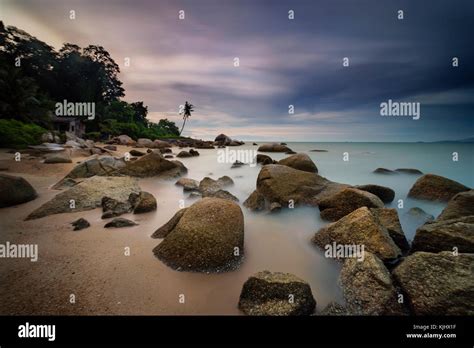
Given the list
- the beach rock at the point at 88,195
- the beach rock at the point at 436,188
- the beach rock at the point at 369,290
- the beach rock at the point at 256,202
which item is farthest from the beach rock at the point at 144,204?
the beach rock at the point at 436,188

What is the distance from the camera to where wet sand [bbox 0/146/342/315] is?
2695 millimetres

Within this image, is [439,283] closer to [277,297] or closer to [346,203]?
[277,297]

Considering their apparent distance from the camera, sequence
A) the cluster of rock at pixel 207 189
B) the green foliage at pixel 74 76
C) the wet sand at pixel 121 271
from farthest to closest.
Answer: the green foliage at pixel 74 76 → the cluster of rock at pixel 207 189 → the wet sand at pixel 121 271

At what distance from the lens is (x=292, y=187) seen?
7250 mm

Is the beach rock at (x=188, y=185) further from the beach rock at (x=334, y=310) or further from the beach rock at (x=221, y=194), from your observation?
the beach rock at (x=334, y=310)

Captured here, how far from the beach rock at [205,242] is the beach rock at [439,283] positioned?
231 cm

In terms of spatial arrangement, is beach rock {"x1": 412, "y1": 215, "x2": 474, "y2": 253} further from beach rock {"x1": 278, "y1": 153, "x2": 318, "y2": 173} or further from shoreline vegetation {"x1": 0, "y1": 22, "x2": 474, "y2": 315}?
beach rock {"x1": 278, "y1": 153, "x2": 318, "y2": 173}

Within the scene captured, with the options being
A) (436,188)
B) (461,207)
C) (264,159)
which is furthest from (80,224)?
(264,159)

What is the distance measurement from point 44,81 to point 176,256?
47.2 meters

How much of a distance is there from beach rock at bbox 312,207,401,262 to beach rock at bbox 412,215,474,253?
17.0 inches

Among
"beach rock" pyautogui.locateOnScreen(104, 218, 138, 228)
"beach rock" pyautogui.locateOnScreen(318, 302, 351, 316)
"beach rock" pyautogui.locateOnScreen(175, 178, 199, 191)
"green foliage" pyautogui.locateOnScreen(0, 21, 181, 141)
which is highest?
"green foliage" pyautogui.locateOnScreen(0, 21, 181, 141)

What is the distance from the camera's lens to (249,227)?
5.42 m

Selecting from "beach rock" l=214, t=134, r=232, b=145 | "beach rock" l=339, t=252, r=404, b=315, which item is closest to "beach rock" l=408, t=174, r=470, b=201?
"beach rock" l=339, t=252, r=404, b=315

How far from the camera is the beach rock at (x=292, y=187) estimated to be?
22.9 feet
